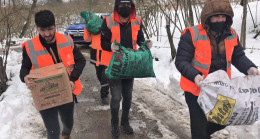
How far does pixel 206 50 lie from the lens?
6.89ft

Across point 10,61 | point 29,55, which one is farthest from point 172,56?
point 10,61

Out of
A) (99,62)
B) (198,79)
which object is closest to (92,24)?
(99,62)

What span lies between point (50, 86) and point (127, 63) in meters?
0.95

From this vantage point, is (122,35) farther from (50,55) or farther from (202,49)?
(202,49)

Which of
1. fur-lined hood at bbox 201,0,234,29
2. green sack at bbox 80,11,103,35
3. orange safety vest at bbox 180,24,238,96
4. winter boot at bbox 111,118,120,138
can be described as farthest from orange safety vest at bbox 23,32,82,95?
green sack at bbox 80,11,103,35

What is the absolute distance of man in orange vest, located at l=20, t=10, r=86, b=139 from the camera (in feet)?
7.05

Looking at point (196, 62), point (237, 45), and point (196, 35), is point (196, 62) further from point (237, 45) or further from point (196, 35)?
point (237, 45)

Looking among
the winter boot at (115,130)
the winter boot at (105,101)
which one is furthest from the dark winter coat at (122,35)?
the winter boot at (105,101)

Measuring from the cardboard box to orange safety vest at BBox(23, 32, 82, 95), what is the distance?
103 mm

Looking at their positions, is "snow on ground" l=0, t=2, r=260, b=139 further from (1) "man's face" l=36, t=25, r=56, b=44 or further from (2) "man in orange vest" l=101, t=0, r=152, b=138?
(1) "man's face" l=36, t=25, r=56, b=44

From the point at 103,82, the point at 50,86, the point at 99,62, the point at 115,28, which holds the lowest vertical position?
the point at 103,82

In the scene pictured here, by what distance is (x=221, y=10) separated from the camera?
2.03m

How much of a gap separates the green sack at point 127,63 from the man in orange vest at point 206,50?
0.66 m

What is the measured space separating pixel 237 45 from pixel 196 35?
0.48 meters
